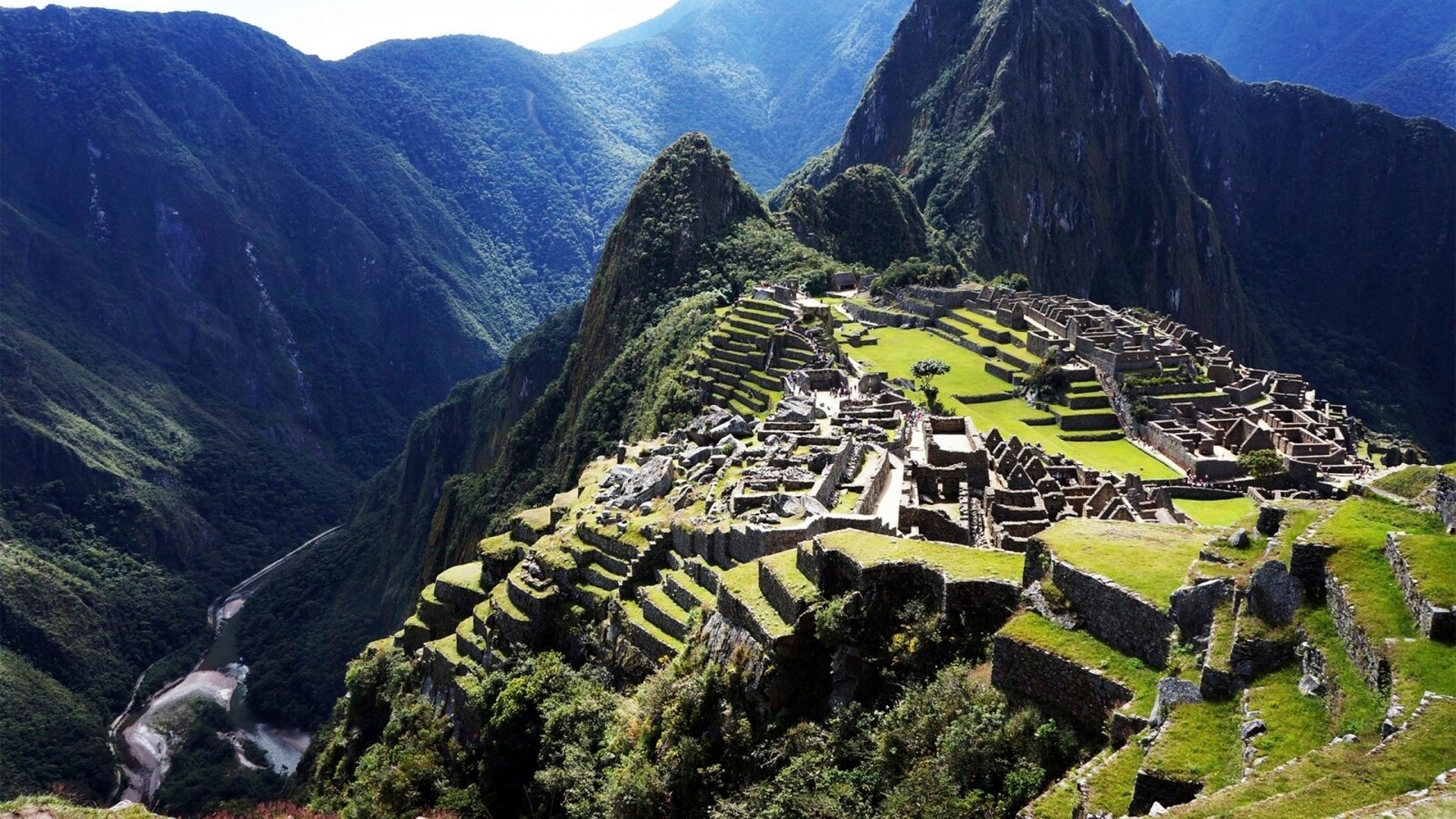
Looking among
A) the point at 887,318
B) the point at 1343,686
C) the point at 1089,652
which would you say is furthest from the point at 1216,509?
the point at 887,318

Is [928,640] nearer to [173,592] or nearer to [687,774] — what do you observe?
[687,774]

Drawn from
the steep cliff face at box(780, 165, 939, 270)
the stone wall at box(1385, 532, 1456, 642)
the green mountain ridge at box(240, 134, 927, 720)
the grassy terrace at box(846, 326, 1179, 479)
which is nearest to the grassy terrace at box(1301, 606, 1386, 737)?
the stone wall at box(1385, 532, 1456, 642)

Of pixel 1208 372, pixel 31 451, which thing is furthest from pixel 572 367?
pixel 31 451

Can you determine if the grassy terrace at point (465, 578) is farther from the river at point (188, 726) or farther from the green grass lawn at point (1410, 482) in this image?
the river at point (188, 726)

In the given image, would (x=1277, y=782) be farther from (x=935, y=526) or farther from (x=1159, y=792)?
(x=935, y=526)

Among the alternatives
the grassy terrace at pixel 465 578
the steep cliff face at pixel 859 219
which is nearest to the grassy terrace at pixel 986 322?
the steep cliff face at pixel 859 219

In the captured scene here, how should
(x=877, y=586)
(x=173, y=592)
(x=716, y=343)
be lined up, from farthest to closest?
1. (x=173, y=592)
2. (x=716, y=343)
3. (x=877, y=586)
